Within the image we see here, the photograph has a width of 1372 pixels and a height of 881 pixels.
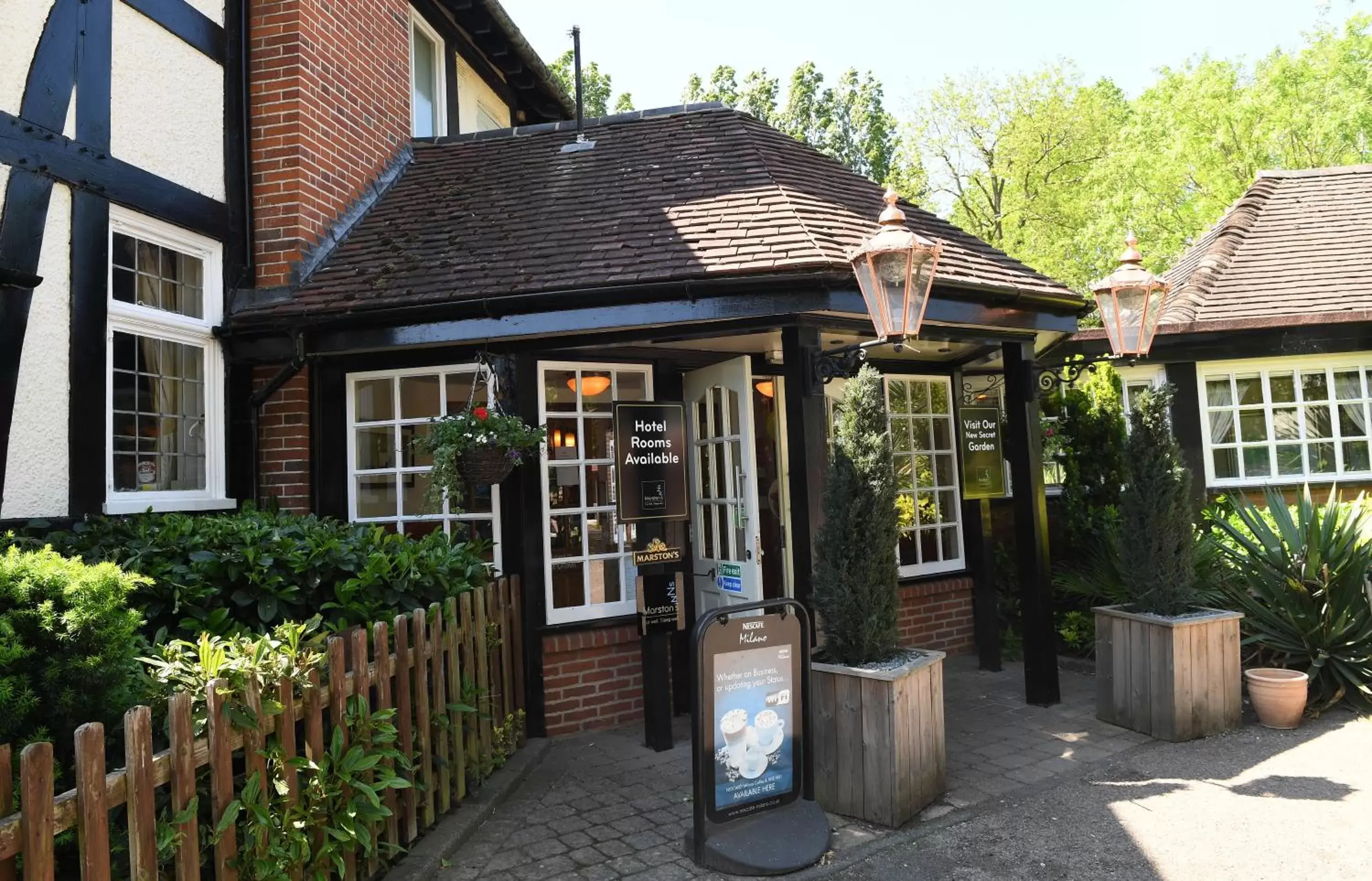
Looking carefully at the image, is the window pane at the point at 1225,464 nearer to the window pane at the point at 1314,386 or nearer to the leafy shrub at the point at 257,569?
the window pane at the point at 1314,386

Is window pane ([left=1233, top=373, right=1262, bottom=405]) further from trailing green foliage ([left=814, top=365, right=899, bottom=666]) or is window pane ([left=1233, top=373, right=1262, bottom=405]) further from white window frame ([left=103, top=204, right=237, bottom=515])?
white window frame ([left=103, top=204, right=237, bottom=515])

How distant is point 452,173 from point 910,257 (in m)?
4.65

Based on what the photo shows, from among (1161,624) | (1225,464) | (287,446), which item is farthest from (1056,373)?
(287,446)

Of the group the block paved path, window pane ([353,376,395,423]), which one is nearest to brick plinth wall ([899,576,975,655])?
the block paved path

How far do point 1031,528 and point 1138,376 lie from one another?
4.37m

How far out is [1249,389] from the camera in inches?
380

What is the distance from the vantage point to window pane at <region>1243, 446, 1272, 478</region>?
9617 mm

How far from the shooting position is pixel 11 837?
2086 mm

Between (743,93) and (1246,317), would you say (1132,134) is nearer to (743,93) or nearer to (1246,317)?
(1246,317)

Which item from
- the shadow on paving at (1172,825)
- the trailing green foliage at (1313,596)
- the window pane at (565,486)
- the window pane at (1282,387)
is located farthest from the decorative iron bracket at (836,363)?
the window pane at (1282,387)

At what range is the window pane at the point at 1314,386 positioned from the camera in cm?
958

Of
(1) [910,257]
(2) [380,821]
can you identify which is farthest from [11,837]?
(1) [910,257]

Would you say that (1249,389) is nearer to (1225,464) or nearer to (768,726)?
(1225,464)

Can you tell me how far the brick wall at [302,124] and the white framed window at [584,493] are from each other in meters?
2.15
